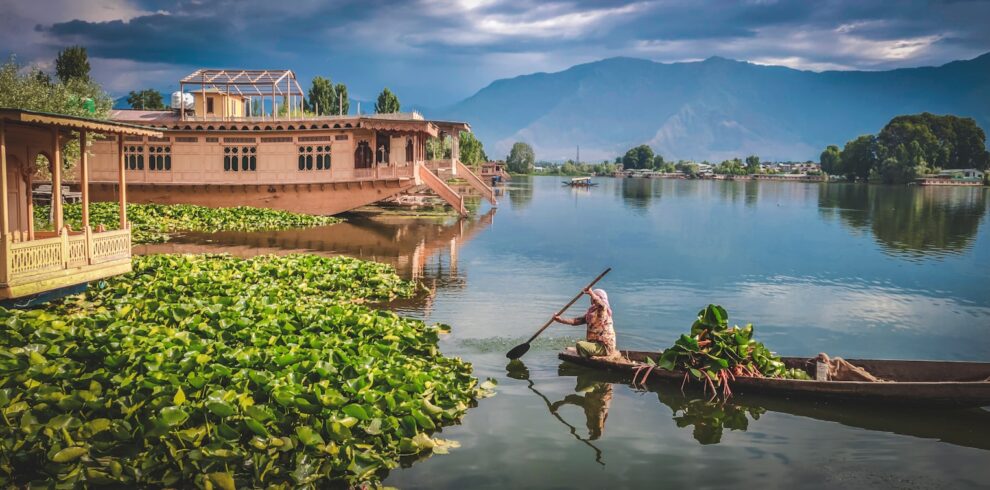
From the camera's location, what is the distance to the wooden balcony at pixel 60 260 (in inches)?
484

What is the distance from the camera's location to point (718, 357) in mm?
11680

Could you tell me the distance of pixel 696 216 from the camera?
5250 cm

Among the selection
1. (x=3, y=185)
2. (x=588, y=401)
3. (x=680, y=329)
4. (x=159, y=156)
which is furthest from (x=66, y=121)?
(x=159, y=156)

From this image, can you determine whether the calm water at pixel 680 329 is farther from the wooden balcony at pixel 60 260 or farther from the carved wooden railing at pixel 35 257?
the carved wooden railing at pixel 35 257

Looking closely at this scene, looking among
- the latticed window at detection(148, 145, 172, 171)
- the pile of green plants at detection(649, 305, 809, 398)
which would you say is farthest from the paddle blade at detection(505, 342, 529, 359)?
the latticed window at detection(148, 145, 172, 171)

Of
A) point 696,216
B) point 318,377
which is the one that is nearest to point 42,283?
point 318,377

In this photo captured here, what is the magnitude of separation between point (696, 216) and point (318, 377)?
46000mm

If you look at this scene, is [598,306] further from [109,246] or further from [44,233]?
[44,233]

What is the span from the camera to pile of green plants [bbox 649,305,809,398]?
11562 mm

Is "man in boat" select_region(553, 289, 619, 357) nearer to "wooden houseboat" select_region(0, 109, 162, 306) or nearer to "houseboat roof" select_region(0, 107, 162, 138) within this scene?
"wooden houseboat" select_region(0, 109, 162, 306)

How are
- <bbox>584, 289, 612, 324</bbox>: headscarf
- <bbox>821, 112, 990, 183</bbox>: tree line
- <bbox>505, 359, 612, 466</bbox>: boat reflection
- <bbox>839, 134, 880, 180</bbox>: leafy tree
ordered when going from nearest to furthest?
<bbox>505, 359, 612, 466</bbox>: boat reflection → <bbox>584, 289, 612, 324</bbox>: headscarf → <bbox>821, 112, 990, 183</bbox>: tree line → <bbox>839, 134, 880, 180</bbox>: leafy tree

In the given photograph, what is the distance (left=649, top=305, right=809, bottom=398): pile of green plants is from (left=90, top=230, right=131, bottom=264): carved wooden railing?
1088 cm

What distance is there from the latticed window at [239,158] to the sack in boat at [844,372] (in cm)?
3170

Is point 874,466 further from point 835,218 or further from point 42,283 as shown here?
point 835,218
